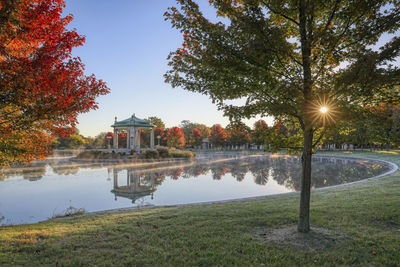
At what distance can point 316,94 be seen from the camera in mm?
4461

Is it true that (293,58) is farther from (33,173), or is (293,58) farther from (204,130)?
(204,130)

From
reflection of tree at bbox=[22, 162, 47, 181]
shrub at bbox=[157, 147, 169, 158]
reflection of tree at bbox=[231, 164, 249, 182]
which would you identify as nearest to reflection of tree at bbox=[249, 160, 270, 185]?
reflection of tree at bbox=[231, 164, 249, 182]

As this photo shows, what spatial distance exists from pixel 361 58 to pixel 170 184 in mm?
11563

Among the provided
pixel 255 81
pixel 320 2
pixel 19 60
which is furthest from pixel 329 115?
pixel 19 60

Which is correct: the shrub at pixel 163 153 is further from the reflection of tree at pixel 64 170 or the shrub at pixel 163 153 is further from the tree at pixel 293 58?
the tree at pixel 293 58

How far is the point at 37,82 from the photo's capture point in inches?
182

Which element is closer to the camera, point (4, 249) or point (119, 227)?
point (4, 249)

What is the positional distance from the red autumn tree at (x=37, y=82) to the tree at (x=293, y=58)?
93.6 inches

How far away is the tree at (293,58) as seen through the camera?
4129mm

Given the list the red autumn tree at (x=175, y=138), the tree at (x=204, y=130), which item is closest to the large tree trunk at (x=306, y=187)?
the red autumn tree at (x=175, y=138)

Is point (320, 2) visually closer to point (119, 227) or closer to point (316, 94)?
point (316, 94)

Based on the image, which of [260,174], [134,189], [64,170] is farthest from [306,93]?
[64,170]

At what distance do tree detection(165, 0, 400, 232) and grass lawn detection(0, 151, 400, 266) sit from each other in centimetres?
106

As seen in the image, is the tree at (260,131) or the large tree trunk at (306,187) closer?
the large tree trunk at (306,187)
